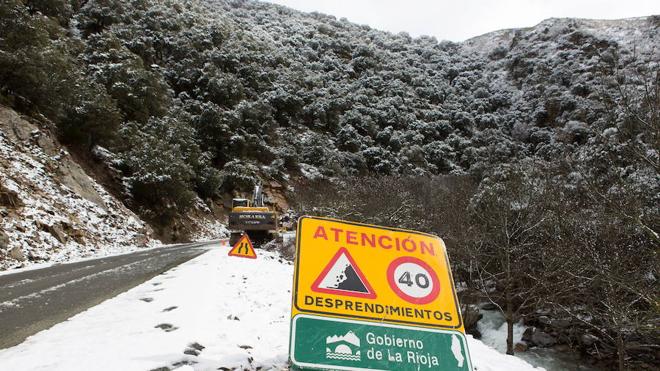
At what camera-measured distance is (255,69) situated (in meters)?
54.1

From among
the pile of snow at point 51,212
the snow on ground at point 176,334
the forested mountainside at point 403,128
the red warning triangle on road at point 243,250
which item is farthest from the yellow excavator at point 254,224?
the snow on ground at point 176,334

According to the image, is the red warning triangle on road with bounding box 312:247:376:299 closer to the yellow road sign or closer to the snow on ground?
the yellow road sign

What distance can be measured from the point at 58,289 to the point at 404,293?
26.7 feet

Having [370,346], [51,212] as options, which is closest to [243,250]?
[370,346]

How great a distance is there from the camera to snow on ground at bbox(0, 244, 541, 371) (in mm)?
3852

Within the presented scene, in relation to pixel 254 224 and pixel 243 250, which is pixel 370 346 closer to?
pixel 243 250

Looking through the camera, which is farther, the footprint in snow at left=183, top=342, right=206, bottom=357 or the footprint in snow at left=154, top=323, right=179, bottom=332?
the footprint in snow at left=154, top=323, right=179, bottom=332

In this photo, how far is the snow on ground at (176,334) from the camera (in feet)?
12.6

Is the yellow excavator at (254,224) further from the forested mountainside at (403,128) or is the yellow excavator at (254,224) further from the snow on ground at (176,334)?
the snow on ground at (176,334)

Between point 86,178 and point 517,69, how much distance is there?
263 ft

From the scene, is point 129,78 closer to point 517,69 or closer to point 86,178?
point 86,178

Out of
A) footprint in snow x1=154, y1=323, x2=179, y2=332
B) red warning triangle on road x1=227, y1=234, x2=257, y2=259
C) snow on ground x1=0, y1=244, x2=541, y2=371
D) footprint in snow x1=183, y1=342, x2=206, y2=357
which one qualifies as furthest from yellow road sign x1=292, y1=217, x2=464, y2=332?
red warning triangle on road x1=227, y1=234, x2=257, y2=259

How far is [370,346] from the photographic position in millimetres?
2486

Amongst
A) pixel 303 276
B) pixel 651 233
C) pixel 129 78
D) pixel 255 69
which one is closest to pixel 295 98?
pixel 255 69
